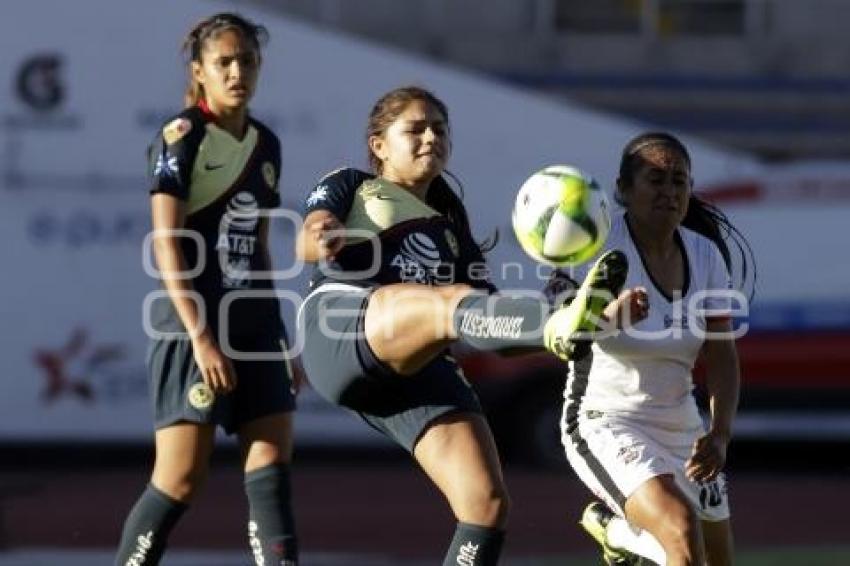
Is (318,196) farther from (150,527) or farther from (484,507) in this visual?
(150,527)

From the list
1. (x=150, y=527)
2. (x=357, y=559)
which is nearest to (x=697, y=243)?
(x=150, y=527)

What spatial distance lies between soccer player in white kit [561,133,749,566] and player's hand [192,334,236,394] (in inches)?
45.5

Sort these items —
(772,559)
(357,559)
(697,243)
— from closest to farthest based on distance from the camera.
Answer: (697,243)
(772,559)
(357,559)

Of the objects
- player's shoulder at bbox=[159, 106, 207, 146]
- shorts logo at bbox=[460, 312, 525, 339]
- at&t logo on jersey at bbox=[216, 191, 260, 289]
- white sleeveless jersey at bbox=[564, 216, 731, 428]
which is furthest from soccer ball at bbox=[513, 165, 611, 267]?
player's shoulder at bbox=[159, 106, 207, 146]

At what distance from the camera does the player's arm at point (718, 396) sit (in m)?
6.79

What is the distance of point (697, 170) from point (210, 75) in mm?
7989

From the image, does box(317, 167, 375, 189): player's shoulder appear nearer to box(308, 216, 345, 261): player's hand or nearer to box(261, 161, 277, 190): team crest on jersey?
box(308, 216, 345, 261): player's hand

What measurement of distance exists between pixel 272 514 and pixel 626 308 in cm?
201

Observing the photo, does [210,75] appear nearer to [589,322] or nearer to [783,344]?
[589,322]

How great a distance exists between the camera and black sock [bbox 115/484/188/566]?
24.0ft

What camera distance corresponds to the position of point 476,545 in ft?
21.5

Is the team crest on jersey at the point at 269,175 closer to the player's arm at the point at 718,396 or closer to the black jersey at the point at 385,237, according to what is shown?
the black jersey at the point at 385,237

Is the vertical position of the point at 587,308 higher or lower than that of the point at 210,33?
lower

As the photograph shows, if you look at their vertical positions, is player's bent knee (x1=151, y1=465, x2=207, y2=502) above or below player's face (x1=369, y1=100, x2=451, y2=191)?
below
